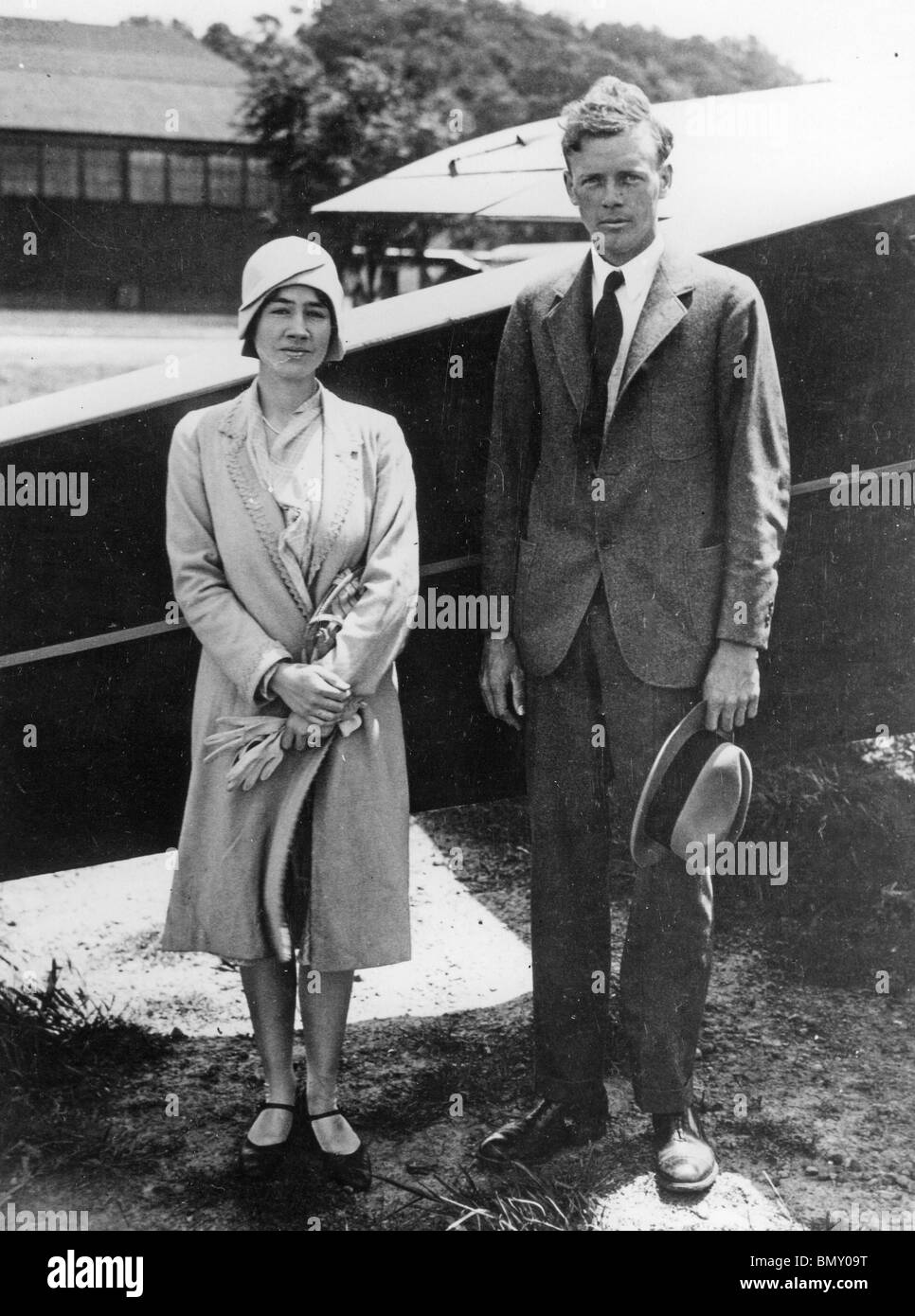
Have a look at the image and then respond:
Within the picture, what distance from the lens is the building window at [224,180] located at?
3771mm

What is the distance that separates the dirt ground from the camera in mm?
2438

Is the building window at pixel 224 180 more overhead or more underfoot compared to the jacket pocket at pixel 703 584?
more overhead

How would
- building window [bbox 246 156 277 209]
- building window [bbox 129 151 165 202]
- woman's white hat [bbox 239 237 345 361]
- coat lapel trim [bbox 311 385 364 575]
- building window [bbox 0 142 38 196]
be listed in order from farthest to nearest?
building window [bbox 246 156 277 209] < building window [bbox 129 151 165 202] < building window [bbox 0 142 38 196] < coat lapel trim [bbox 311 385 364 575] < woman's white hat [bbox 239 237 345 361]

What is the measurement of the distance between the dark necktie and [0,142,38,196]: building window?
1.50 m

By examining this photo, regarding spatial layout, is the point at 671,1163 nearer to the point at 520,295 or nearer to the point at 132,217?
the point at 520,295

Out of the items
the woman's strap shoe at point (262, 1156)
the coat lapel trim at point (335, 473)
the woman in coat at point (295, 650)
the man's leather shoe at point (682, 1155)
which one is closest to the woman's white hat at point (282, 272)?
the woman in coat at point (295, 650)

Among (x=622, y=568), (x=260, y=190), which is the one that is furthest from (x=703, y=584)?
(x=260, y=190)

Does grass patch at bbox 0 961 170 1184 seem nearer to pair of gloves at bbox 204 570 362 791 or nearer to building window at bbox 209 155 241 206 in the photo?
pair of gloves at bbox 204 570 362 791

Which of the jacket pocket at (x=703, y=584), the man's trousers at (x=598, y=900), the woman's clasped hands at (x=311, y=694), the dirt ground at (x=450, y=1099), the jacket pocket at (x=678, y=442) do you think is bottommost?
the dirt ground at (x=450, y=1099)

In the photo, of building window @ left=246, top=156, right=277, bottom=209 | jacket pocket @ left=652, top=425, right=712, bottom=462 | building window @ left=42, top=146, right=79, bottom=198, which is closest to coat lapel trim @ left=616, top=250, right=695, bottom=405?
jacket pocket @ left=652, top=425, right=712, bottom=462

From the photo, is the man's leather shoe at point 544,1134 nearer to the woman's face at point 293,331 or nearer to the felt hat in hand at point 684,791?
the felt hat in hand at point 684,791

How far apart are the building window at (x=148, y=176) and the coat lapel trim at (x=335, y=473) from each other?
1165mm

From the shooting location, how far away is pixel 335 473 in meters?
2.31

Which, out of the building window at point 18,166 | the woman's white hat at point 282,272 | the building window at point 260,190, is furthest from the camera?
the building window at point 260,190
